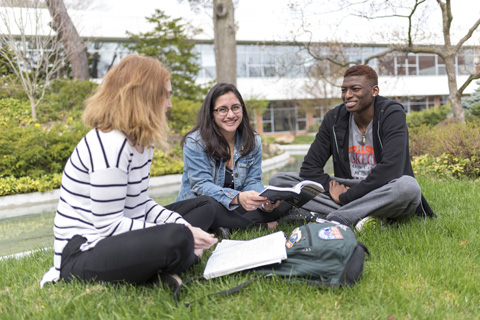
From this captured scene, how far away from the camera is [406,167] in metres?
3.78

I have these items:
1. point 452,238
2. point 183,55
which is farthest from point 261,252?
point 183,55

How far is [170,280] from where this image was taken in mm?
2396

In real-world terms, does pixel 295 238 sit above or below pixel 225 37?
below

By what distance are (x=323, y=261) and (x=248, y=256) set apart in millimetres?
430

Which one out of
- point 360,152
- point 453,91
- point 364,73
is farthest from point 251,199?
point 453,91

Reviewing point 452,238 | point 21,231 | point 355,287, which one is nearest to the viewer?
point 355,287

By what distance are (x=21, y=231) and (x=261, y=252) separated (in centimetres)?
402

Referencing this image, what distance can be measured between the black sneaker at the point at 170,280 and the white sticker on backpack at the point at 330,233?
2.82 ft

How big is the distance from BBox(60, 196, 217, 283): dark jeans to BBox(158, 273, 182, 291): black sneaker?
0.13 ft

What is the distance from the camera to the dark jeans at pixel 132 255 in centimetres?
219

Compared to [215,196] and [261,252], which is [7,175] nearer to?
[215,196]

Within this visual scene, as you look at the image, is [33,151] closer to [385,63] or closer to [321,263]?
[321,263]

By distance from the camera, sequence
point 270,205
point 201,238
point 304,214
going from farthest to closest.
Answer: point 304,214 < point 270,205 < point 201,238

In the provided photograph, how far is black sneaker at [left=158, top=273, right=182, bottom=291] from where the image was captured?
93.7 inches
